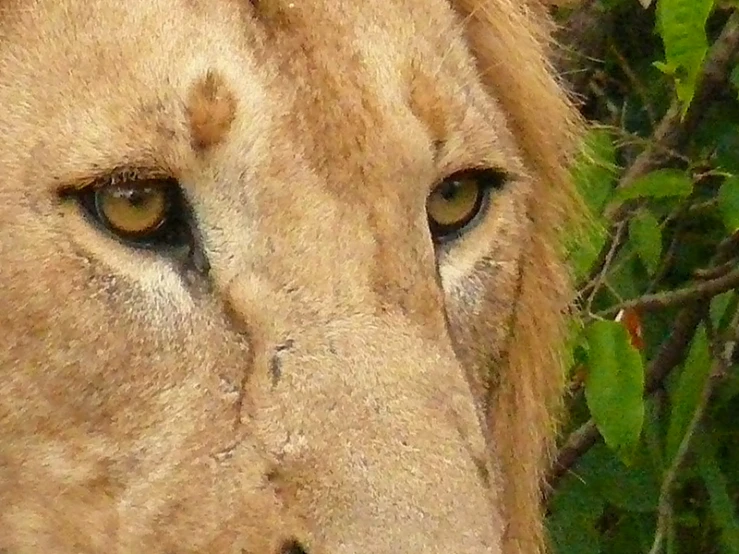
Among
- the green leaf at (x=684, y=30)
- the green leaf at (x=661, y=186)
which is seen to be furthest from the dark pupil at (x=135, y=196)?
the green leaf at (x=661, y=186)

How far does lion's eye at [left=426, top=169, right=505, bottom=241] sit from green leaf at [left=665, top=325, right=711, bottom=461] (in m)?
0.77

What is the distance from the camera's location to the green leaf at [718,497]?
8.74ft

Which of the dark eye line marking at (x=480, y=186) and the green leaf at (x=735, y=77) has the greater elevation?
the dark eye line marking at (x=480, y=186)

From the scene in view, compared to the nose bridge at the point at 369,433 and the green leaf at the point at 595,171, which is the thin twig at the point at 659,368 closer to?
the green leaf at the point at 595,171

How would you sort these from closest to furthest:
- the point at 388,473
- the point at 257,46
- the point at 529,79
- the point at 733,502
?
the point at 388,473 → the point at 257,46 → the point at 529,79 → the point at 733,502

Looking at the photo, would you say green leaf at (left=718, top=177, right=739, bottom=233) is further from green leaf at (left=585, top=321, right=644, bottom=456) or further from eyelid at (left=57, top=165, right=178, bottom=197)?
eyelid at (left=57, top=165, right=178, bottom=197)

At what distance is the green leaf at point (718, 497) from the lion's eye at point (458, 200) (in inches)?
37.7

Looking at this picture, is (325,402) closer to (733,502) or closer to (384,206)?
(384,206)

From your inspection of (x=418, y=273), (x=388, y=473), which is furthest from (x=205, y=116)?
(x=388, y=473)

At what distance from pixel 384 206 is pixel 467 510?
342 mm

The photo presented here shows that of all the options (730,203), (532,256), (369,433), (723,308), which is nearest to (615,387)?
(532,256)

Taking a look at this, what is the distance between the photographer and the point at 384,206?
64.2 inches

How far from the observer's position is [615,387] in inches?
86.2

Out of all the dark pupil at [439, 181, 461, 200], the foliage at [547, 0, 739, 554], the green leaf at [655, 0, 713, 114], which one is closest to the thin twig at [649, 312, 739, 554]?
the foliage at [547, 0, 739, 554]
